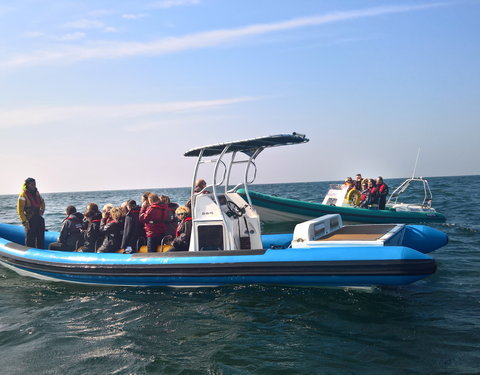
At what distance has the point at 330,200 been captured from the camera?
50.5ft

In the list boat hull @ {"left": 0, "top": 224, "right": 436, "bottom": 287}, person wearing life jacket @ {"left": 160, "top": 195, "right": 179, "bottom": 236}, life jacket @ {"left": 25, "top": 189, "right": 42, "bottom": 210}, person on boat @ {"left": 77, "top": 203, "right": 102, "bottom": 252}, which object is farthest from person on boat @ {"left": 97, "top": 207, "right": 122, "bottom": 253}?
life jacket @ {"left": 25, "top": 189, "right": 42, "bottom": 210}

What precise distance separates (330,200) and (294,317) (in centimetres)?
1055

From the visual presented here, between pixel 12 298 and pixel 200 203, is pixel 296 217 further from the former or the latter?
pixel 12 298

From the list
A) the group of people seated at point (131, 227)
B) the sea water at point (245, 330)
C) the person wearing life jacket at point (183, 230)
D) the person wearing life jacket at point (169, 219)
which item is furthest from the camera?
the person wearing life jacket at point (169, 219)

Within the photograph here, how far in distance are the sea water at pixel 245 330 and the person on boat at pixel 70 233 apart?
1002 mm

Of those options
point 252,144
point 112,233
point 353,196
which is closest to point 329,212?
point 353,196

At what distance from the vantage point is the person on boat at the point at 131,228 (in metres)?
7.16

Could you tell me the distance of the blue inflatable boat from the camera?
18.0ft

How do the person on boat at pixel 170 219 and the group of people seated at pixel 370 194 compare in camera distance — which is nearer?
the person on boat at pixel 170 219

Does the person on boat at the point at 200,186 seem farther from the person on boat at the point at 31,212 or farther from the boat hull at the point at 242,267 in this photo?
the person on boat at the point at 31,212

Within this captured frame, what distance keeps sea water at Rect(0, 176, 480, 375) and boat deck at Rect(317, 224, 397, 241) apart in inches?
30.8

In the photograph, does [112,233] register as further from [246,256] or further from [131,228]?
[246,256]

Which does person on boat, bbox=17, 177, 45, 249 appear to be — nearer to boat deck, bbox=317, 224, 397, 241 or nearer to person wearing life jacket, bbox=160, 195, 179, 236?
person wearing life jacket, bbox=160, 195, 179, 236

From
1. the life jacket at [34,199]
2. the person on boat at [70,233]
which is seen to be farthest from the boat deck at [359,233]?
Answer: the life jacket at [34,199]
